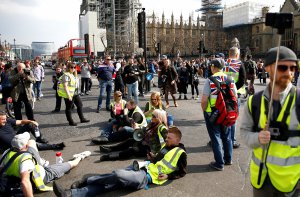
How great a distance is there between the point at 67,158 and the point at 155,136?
1.87 m

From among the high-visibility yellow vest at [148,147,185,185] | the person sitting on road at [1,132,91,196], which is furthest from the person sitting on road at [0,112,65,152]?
the high-visibility yellow vest at [148,147,185,185]

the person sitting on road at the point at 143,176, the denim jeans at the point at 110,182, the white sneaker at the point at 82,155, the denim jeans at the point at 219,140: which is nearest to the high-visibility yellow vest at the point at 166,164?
the person sitting on road at the point at 143,176

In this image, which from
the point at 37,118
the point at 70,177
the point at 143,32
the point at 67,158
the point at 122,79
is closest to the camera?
the point at 70,177

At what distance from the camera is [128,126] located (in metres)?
6.23

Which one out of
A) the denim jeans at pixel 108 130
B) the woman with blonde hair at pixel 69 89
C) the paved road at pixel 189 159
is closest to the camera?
the paved road at pixel 189 159

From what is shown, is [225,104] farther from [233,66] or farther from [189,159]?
[233,66]

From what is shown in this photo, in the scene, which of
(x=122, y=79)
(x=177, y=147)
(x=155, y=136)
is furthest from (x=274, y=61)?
(x=122, y=79)

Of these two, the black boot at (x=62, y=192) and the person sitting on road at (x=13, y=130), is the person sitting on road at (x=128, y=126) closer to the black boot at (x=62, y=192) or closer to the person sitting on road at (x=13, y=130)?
the person sitting on road at (x=13, y=130)

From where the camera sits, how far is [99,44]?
5644 centimetres

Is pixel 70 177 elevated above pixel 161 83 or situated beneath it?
situated beneath

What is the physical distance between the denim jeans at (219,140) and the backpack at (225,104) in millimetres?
154

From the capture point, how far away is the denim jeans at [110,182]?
367 cm

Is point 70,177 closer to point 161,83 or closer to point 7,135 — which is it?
point 7,135

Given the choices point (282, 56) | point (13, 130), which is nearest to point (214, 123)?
point (282, 56)
